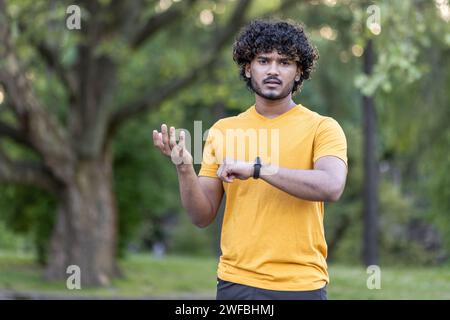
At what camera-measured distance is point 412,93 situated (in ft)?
62.3

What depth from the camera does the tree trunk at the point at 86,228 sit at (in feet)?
53.4

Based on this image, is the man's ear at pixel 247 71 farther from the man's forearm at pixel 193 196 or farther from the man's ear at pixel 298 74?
the man's forearm at pixel 193 196

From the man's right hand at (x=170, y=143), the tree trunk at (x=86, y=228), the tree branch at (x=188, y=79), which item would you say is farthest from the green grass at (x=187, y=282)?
the man's right hand at (x=170, y=143)

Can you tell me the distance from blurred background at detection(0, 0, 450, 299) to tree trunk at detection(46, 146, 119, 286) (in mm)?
28

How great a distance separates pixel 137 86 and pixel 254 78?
57.3ft

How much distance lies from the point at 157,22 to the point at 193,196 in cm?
1334

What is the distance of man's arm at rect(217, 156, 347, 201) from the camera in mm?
3029

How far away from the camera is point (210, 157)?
345cm

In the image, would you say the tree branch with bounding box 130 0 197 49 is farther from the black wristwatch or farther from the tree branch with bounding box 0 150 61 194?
the black wristwatch

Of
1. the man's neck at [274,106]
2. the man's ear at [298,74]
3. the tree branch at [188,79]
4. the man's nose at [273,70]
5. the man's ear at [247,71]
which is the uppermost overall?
the tree branch at [188,79]

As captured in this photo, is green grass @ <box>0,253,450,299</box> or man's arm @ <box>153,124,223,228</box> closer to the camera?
man's arm @ <box>153,124,223,228</box>

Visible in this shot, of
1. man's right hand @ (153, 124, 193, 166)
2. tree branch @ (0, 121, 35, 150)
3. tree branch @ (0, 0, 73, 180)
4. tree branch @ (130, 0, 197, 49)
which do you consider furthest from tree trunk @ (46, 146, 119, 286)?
man's right hand @ (153, 124, 193, 166)

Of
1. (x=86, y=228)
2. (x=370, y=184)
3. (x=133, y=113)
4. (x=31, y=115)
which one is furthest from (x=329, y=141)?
(x=370, y=184)

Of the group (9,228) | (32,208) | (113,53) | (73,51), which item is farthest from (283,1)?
(9,228)
